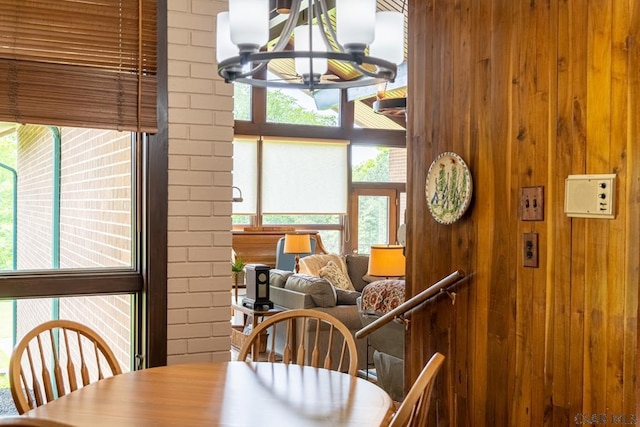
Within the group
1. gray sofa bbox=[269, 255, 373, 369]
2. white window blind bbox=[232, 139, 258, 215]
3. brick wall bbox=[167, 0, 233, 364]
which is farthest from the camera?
white window blind bbox=[232, 139, 258, 215]

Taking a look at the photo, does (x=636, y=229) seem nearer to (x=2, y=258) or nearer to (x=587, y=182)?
(x=587, y=182)

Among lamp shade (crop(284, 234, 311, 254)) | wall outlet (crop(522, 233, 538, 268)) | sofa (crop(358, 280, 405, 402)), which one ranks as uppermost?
wall outlet (crop(522, 233, 538, 268))

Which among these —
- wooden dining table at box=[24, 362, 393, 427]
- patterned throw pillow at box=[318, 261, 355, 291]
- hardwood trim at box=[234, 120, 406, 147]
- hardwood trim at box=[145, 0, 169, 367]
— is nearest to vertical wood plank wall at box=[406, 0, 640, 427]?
wooden dining table at box=[24, 362, 393, 427]

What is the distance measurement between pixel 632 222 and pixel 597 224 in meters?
0.13

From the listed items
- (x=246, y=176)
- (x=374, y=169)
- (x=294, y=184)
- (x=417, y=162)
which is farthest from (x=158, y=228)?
(x=374, y=169)

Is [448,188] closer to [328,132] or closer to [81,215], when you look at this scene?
[81,215]

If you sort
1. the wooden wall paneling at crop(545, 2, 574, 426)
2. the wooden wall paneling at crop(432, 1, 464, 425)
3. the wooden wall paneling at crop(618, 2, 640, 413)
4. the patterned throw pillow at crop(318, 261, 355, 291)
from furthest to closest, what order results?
1. the patterned throw pillow at crop(318, 261, 355, 291)
2. the wooden wall paneling at crop(432, 1, 464, 425)
3. the wooden wall paneling at crop(545, 2, 574, 426)
4. the wooden wall paneling at crop(618, 2, 640, 413)

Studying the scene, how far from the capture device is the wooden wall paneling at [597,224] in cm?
210

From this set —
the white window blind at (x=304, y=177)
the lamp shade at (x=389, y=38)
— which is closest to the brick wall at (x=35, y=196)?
the lamp shade at (x=389, y=38)

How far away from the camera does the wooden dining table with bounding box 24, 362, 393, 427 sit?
1833 mm

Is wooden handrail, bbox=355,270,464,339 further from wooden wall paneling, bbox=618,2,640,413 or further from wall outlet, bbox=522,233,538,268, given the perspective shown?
wooden wall paneling, bbox=618,2,640,413

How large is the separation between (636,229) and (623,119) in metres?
0.33

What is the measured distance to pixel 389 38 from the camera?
2.50 m

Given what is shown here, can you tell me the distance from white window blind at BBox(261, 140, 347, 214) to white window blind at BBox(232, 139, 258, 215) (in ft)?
0.52
